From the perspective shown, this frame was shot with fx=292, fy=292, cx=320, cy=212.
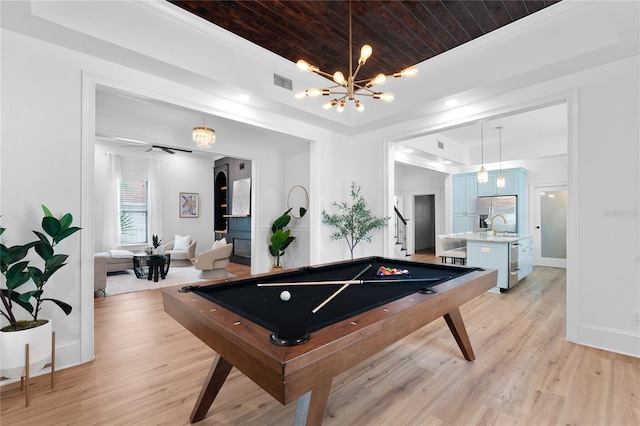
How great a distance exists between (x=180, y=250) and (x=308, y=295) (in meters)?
6.65

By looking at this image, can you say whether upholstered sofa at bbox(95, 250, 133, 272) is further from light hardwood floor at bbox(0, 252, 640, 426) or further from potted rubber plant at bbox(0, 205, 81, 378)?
potted rubber plant at bbox(0, 205, 81, 378)

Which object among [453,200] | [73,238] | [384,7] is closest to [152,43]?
[73,238]

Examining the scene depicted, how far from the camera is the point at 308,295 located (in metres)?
1.78

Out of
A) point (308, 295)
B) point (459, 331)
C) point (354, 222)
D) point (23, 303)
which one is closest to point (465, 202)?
point (354, 222)

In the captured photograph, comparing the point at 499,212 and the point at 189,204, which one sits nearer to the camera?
the point at 499,212

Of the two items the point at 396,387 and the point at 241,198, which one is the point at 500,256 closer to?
the point at 396,387

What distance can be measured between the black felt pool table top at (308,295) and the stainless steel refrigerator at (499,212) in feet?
17.7

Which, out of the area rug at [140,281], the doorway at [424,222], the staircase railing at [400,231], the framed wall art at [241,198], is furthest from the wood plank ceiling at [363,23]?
the doorway at [424,222]

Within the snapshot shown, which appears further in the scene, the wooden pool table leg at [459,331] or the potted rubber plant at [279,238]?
the potted rubber plant at [279,238]

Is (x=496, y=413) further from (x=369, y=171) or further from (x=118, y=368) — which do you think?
(x=369, y=171)

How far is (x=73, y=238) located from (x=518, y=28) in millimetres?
4576

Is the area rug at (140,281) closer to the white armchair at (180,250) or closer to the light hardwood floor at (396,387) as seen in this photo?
the white armchair at (180,250)

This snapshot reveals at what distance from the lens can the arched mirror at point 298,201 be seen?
5.85 metres

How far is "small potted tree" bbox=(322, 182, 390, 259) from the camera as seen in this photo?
4.74m
